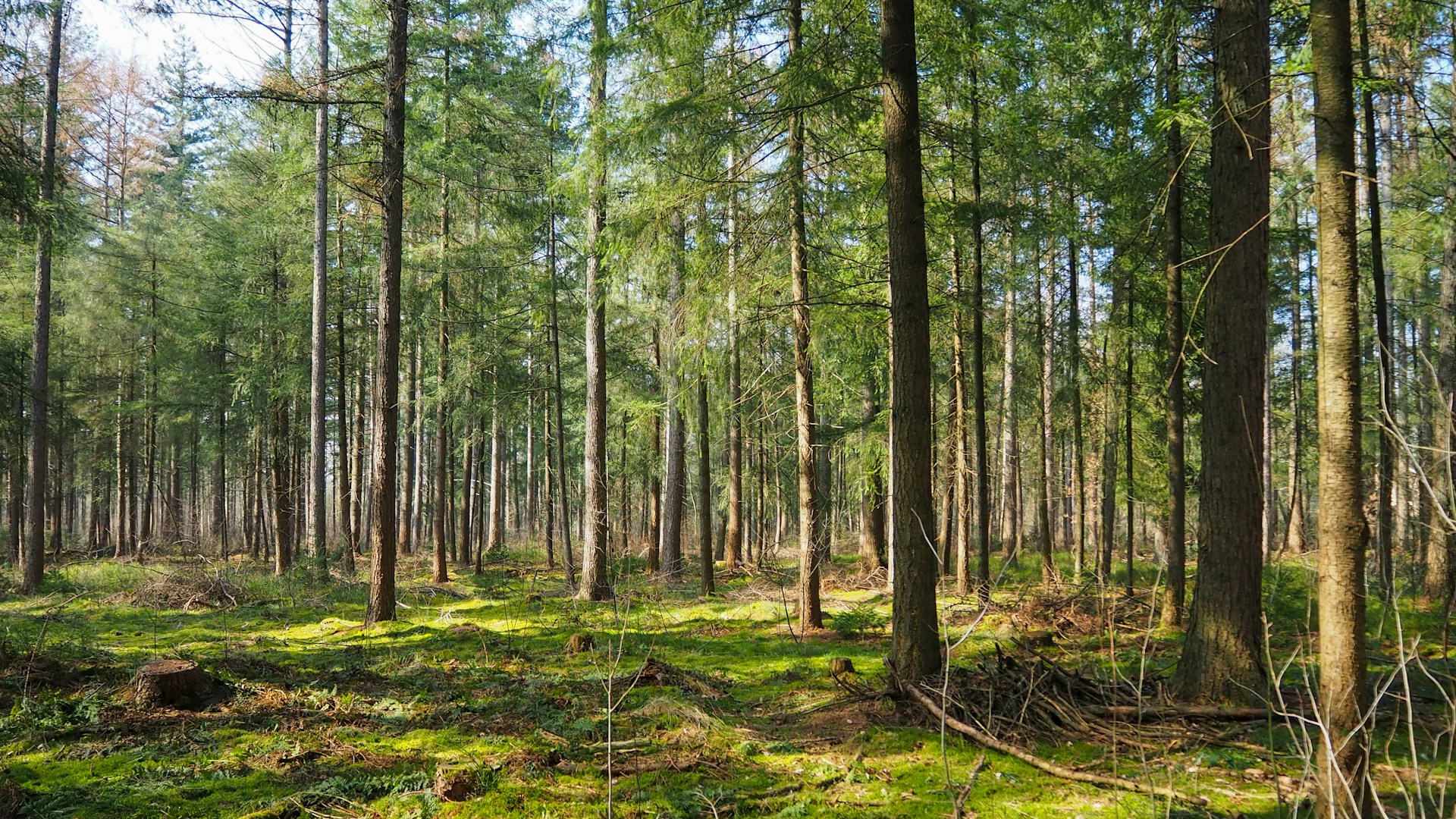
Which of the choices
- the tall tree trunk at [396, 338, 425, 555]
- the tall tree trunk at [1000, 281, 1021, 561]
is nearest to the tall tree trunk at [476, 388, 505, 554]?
the tall tree trunk at [396, 338, 425, 555]

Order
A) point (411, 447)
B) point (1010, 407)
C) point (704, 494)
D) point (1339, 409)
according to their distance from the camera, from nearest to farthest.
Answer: point (1339, 409)
point (704, 494)
point (1010, 407)
point (411, 447)

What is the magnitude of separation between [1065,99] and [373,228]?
1612 cm

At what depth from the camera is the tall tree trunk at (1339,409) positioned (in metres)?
3.18

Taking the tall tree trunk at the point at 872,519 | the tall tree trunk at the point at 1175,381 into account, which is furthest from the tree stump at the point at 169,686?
the tall tree trunk at the point at 872,519

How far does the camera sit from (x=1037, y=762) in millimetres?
4676

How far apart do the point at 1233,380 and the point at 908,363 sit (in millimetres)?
2904

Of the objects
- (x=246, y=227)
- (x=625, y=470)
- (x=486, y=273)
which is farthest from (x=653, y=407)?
(x=246, y=227)

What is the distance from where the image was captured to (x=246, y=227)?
19.3 metres

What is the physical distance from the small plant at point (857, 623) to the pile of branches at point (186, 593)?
36.4 ft

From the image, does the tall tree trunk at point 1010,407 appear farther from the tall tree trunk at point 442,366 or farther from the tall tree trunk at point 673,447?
the tall tree trunk at point 442,366

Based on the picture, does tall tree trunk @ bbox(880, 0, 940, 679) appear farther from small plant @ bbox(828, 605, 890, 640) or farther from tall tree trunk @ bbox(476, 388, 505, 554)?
tall tree trunk @ bbox(476, 388, 505, 554)

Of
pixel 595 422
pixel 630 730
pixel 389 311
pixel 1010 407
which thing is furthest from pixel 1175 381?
pixel 389 311

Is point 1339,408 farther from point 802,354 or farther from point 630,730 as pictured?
point 802,354

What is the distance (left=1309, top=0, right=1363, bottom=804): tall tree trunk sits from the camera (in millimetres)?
3182
